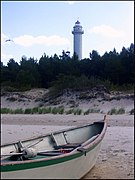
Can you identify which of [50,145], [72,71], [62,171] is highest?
[72,71]

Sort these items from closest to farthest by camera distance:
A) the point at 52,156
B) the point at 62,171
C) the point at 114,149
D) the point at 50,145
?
the point at 62,171
the point at 52,156
the point at 50,145
the point at 114,149

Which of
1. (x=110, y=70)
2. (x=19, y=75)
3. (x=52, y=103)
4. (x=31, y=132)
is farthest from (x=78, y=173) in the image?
(x=19, y=75)

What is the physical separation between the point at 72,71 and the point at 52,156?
39112 millimetres

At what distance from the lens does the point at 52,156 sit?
8125 mm

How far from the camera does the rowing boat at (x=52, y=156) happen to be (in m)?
6.88

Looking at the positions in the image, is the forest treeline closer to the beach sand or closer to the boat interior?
the beach sand

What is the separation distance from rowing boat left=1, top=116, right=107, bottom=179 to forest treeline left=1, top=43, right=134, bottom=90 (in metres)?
28.6

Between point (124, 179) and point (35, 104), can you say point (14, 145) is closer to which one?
point (124, 179)

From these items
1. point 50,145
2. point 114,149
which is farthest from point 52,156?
point 114,149

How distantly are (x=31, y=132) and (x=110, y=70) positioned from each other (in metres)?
27.4

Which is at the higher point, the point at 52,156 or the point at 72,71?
the point at 72,71

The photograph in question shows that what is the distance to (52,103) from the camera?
37.0m

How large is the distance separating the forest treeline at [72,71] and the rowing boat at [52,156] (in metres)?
28.6

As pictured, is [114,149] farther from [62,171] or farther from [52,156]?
[62,171]
